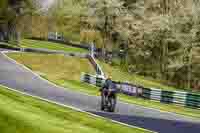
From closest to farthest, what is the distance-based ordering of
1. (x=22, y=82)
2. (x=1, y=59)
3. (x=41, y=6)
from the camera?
(x=22, y=82)
(x=1, y=59)
(x=41, y=6)

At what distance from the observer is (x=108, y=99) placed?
26.5m

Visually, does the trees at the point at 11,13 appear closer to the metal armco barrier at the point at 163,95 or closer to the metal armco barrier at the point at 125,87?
the metal armco barrier at the point at 125,87

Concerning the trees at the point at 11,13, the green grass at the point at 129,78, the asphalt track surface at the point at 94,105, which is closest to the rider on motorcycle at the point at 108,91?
the asphalt track surface at the point at 94,105

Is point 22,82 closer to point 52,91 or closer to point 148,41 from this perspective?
point 52,91

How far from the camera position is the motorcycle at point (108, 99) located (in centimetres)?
2600

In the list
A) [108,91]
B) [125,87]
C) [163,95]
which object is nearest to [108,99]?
[108,91]

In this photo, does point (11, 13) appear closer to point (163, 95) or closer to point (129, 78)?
point (129, 78)

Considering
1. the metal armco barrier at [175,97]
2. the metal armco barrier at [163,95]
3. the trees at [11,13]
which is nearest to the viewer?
the metal armco barrier at [175,97]

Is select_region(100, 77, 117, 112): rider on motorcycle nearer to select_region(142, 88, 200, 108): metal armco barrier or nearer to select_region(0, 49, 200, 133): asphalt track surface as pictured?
select_region(0, 49, 200, 133): asphalt track surface

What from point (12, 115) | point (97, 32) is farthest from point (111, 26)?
point (12, 115)

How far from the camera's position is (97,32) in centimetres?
7981

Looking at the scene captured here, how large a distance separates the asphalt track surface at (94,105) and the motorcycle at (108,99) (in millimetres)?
488

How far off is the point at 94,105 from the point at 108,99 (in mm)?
4506

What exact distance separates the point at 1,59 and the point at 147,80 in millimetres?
20856
